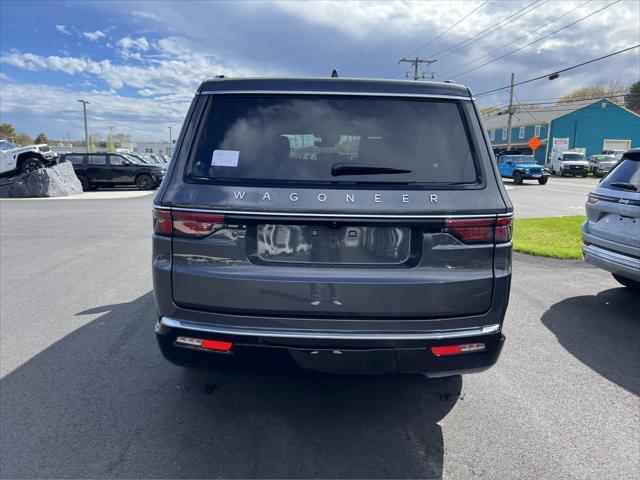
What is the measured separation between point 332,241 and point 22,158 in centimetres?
2293

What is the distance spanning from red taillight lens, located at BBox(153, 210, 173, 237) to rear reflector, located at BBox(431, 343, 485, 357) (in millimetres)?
1520

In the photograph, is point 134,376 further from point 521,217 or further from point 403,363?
point 521,217

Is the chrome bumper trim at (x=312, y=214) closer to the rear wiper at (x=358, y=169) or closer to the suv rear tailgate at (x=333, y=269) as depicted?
the suv rear tailgate at (x=333, y=269)

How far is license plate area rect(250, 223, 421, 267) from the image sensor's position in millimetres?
2416

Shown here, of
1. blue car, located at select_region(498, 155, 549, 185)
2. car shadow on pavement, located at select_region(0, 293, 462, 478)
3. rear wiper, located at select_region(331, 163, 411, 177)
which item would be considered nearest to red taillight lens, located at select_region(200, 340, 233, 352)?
car shadow on pavement, located at select_region(0, 293, 462, 478)

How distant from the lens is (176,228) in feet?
8.09

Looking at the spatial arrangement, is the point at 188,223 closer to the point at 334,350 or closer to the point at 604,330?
the point at 334,350

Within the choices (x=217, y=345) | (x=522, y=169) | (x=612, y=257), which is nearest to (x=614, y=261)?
(x=612, y=257)

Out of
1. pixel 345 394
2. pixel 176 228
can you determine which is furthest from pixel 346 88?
pixel 345 394

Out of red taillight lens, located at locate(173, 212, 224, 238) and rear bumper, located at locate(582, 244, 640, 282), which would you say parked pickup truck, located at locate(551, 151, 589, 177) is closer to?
rear bumper, located at locate(582, 244, 640, 282)

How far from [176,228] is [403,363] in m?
1.39

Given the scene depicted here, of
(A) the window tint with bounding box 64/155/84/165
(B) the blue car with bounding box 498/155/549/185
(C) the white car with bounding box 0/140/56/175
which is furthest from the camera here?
(B) the blue car with bounding box 498/155/549/185

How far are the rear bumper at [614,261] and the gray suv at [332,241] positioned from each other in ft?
10.0

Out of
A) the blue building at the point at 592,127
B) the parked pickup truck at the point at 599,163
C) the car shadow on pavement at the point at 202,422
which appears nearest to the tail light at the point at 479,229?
the car shadow on pavement at the point at 202,422
